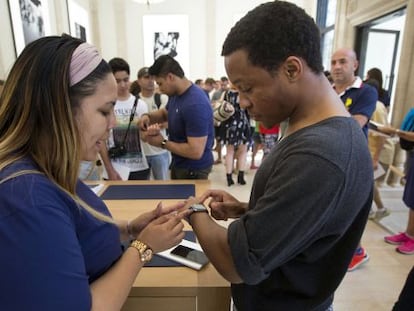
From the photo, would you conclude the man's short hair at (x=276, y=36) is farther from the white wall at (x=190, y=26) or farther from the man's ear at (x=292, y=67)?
the white wall at (x=190, y=26)

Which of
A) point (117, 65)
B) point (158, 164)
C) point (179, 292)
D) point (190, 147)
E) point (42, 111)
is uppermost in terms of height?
point (117, 65)

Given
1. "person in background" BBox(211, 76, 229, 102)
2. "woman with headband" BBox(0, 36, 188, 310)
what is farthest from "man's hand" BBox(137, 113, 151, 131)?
"person in background" BBox(211, 76, 229, 102)

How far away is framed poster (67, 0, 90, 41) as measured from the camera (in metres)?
4.55

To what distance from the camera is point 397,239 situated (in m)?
2.41

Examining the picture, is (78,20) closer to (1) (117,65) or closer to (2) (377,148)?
(1) (117,65)

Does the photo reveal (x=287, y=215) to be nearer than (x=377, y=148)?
Yes

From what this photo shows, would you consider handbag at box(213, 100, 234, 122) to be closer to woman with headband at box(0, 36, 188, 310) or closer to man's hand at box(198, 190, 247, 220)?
man's hand at box(198, 190, 247, 220)

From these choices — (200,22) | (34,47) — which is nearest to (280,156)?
(34,47)

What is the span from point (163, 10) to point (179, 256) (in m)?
7.00

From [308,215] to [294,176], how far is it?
2.9 inches

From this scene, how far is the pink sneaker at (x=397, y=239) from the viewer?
7.81ft

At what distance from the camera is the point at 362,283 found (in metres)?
1.96

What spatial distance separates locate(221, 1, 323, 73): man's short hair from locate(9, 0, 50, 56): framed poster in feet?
9.16

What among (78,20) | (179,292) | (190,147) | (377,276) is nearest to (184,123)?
(190,147)
